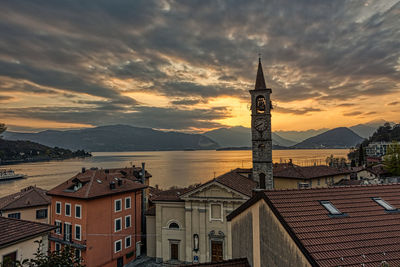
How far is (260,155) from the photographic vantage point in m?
31.0

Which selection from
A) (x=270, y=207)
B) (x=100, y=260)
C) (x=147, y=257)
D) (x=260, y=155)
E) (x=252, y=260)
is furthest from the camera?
(x=260, y=155)

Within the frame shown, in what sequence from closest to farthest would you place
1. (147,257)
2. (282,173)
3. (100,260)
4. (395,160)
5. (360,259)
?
(360,259)
(100,260)
(147,257)
(282,173)
(395,160)

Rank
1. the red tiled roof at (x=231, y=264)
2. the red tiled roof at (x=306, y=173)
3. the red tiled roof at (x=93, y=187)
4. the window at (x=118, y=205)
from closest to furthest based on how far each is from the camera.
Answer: the red tiled roof at (x=231, y=264) < the red tiled roof at (x=93, y=187) < the window at (x=118, y=205) < the red tiled roof at (x=306, y=173)

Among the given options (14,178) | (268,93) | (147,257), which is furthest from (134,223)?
(14,178)

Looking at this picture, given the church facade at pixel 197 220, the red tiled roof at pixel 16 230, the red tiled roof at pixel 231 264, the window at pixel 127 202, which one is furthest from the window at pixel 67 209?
the red tiled roof at pixel 231 264

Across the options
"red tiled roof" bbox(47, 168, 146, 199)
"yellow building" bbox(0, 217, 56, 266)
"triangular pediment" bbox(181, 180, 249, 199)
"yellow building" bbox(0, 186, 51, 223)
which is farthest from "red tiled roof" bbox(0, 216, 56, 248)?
"yellow building" bbox(0, 186, 51, 223)

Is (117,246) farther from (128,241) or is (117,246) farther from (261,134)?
(261,134)

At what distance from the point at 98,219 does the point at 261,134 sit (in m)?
22.4

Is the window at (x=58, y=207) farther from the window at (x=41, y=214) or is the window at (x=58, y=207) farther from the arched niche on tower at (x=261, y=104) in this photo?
the arched niche on tower at (x=261, y=104)

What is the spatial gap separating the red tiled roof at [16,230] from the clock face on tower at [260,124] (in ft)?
83.2

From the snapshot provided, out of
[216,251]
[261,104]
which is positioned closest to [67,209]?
[216,251]

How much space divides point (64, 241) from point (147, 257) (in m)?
9.71

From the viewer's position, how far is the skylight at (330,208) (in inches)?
305

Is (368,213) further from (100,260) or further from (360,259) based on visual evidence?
(100,260)
